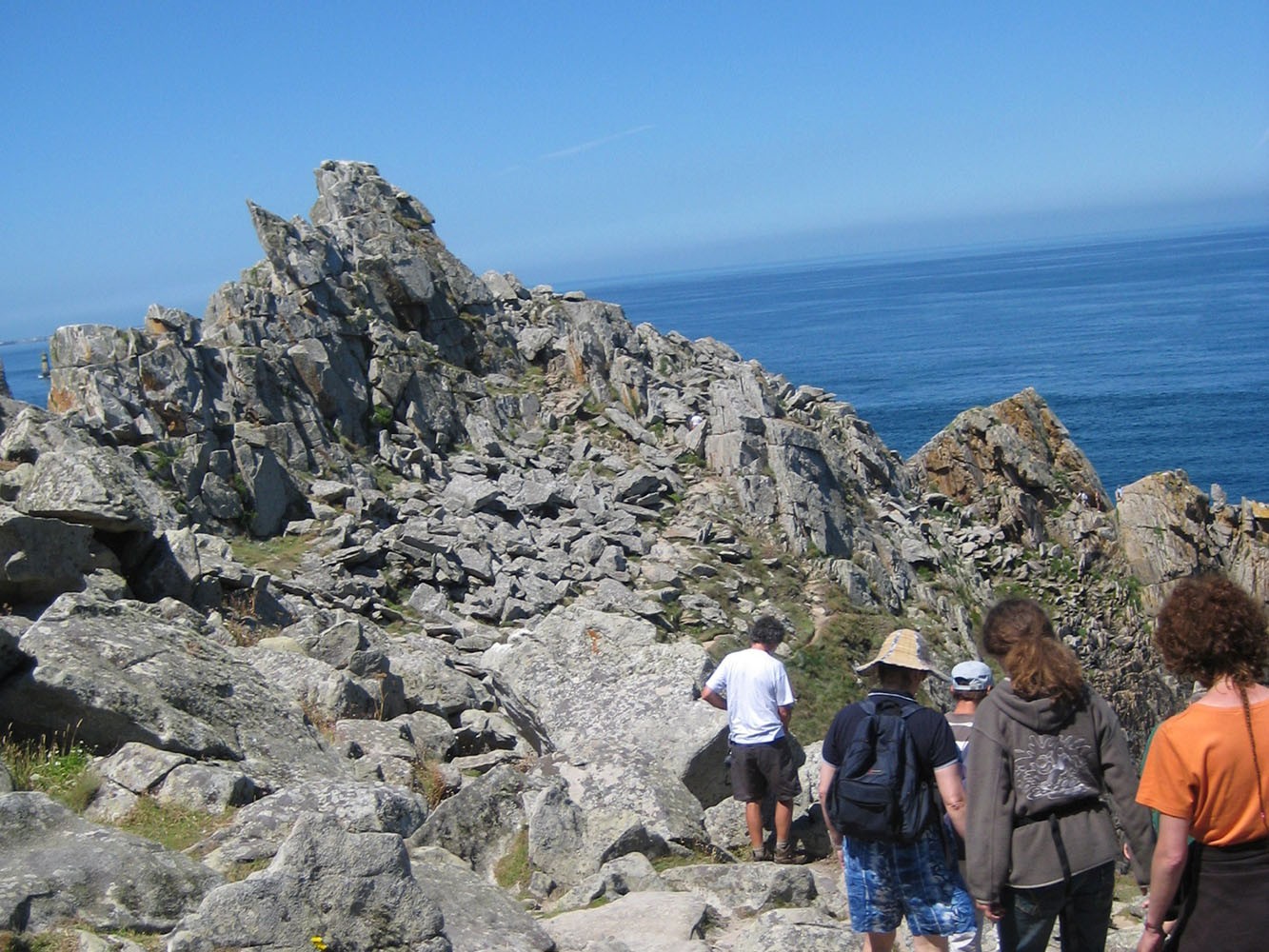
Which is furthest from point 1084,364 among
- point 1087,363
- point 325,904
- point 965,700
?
point 325,904

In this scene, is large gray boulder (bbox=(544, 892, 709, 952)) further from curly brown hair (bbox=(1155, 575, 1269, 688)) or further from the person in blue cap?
curly brown hair (bbox=(1155, 575, 1269, 688))

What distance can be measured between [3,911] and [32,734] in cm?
358

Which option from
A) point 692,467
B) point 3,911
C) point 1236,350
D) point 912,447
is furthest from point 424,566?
point 1236,350

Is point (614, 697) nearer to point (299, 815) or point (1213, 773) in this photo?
point (299, 815)

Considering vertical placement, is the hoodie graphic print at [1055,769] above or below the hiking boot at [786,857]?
above

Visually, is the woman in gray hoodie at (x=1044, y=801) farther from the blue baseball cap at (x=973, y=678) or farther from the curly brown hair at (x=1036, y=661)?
the blue baseball cap at (x=973, y=678)

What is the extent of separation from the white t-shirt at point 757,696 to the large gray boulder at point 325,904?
428cm

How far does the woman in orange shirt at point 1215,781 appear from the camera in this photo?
17.1ft

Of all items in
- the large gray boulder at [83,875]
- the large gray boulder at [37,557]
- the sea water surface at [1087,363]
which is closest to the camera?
the large gray boulder at [83,875]

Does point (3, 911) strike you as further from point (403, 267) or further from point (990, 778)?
point (403, 267)

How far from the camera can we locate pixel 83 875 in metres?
6.66

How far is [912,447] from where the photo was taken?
2702 inches

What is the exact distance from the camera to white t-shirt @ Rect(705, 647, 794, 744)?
34.0 feet

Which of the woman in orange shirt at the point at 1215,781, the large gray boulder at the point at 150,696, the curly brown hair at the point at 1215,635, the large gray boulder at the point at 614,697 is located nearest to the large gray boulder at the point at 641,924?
the large gray boulder at the point at 614,697
